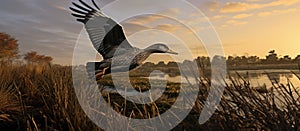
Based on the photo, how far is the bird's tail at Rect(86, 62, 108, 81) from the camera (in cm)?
632

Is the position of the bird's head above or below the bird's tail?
above

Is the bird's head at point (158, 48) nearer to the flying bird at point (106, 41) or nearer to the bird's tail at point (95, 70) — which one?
the flying bird at point (106, 41)

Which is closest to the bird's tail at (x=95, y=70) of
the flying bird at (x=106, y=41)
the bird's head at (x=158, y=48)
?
the flying bird at (x=106, y=41)

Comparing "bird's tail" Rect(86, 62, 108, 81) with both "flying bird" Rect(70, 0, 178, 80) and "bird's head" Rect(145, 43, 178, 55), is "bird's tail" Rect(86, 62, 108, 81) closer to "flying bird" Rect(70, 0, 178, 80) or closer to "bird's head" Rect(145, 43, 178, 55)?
"flying bird" Rect(70, 0, 178, 80)

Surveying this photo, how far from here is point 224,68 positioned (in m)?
2.05

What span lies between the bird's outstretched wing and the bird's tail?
0.96ft

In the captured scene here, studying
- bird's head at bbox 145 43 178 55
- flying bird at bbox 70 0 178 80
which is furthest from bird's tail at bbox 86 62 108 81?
bird's head at bbox 145 43 178 55

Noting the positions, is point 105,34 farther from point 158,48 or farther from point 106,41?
point 158,48

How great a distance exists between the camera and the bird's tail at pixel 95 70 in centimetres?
632

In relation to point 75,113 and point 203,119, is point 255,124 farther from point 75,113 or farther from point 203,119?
point 75,113

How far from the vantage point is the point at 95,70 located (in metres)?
6.70

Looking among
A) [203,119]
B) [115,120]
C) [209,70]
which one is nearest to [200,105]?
[203,119]

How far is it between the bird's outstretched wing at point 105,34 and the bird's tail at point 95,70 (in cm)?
29

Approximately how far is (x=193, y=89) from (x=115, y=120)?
1.19 metres
